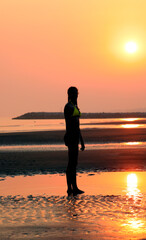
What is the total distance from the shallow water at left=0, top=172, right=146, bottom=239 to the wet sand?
3.08 metres

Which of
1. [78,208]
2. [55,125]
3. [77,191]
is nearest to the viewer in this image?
[78,208]

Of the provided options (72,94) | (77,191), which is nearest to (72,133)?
(72,94)

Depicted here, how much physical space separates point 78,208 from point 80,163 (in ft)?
35.1

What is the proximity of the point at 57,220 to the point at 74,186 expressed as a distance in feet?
12.2

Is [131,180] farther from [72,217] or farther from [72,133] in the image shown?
[72,217]

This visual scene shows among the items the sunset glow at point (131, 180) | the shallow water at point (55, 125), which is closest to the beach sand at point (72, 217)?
the sunset glow at point (131, 180)

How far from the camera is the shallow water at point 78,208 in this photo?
28.1ft

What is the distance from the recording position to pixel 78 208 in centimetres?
1088

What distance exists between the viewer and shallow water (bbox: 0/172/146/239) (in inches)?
338

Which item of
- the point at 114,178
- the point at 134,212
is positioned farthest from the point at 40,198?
the point at 114,178

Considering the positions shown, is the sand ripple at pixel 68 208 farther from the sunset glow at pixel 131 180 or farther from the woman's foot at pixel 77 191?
the sunset glow at pixel 131 180

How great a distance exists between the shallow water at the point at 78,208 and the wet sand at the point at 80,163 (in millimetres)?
3077

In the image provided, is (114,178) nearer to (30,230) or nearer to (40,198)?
(40,198)

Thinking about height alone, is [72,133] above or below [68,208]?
above
